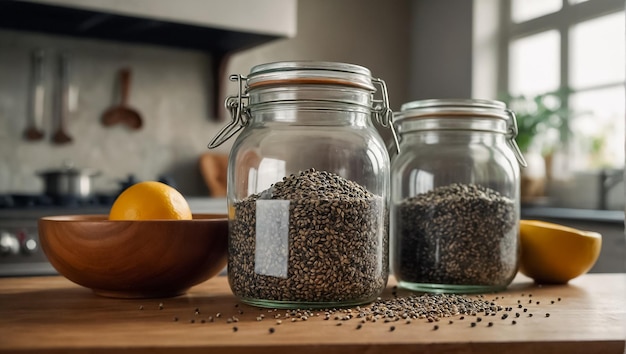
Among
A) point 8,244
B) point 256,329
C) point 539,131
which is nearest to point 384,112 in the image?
point 256,329

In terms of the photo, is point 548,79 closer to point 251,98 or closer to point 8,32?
point 8,32

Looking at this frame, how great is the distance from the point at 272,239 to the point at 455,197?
31 cm

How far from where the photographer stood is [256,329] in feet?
2.14

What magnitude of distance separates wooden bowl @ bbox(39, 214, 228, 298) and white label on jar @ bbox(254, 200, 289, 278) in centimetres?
10

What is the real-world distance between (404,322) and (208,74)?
8.96 feet

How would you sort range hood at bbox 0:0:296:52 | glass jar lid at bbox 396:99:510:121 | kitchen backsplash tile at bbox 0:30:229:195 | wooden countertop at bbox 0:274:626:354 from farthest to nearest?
kitchen backsplash tile at bbox 0:30:229:195 < range hood at bbox 0:0:296:52 < glass jar lid at bbox 396:99:510:121 < wooden countertop at bbox 0:274:626:354

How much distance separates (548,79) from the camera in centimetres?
353

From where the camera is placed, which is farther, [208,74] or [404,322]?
[208,74]

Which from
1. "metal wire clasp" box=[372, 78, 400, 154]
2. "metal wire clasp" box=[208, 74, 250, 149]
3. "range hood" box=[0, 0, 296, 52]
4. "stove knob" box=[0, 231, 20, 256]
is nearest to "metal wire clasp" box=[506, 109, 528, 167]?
"metal wire clasp" box=[372, 78, 400, 154]

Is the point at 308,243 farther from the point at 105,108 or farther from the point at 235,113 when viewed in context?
the point at 105,108

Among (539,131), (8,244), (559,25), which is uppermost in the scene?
(559,25)

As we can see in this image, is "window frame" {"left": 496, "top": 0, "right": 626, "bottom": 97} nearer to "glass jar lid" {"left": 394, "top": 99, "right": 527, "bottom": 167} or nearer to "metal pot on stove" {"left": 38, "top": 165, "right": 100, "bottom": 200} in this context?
"metal pot on stove" {"left": 38, "top": 165, "right": 100, "bottom": 200}

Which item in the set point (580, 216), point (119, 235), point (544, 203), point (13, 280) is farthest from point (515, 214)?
point (544, 203)

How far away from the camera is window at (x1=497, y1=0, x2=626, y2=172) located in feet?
10.5
